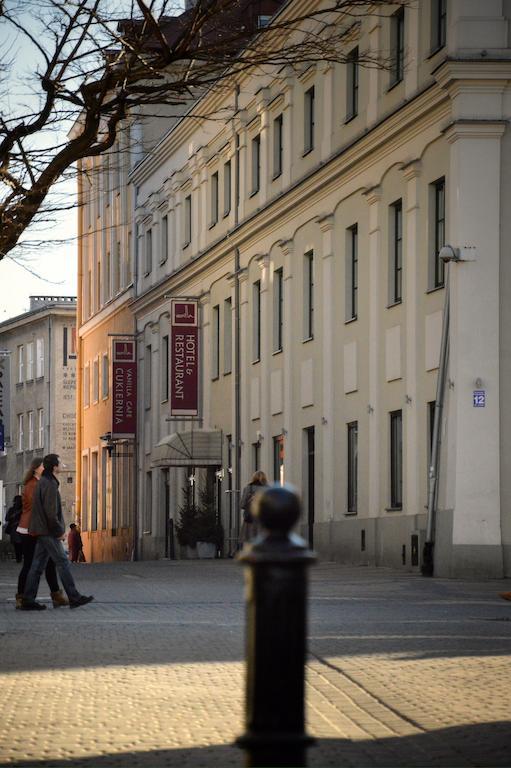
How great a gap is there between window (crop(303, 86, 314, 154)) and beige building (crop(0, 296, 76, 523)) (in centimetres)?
5245

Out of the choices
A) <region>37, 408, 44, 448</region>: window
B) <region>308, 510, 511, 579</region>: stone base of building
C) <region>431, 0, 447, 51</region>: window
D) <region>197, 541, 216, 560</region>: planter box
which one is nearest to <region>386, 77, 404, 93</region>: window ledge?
<region>431, 0, 447, 51</region>: window

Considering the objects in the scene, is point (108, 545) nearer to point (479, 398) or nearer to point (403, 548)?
point (403, 548)

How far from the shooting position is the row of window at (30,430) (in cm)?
9719

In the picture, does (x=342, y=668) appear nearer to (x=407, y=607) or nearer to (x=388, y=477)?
(x=407, y=607)

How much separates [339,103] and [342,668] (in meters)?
26.8

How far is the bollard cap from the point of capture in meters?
4.25

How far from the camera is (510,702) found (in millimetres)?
10094

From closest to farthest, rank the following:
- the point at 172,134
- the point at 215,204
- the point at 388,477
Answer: the point at 388,477
the point at 215,204
the point at 172,134

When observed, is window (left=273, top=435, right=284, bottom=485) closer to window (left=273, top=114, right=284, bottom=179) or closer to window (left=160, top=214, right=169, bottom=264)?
window (left=273, top=114, right=284, bottom=179)

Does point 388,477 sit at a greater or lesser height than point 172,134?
lesser

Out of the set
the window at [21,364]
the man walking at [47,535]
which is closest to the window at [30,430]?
the window at [21,364]

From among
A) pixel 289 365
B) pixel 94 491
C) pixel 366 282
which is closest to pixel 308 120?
pixel 289 365

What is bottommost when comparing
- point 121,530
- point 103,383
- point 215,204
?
point 121,530

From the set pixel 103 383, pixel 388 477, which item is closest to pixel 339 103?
pixel 388 477
